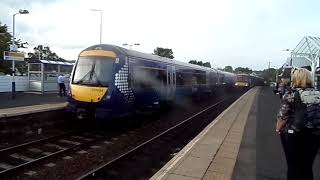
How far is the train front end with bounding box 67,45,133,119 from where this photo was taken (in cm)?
1455

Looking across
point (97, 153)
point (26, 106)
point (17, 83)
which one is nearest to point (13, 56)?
point (17, 83)

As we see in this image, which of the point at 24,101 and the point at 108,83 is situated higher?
the point at 108,83

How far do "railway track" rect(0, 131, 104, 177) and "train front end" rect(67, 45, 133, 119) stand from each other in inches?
32.6

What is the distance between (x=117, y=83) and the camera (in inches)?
582

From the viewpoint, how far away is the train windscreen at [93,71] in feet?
48.7

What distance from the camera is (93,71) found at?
15164 millimetres

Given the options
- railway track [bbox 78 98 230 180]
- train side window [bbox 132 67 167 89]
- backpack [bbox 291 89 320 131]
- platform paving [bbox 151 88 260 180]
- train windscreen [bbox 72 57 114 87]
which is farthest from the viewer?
train side window [bbox 132 67 167 89]

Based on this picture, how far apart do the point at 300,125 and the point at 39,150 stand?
8235mm

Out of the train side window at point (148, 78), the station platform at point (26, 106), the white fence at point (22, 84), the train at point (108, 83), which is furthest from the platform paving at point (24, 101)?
the train side window at point (148, 78)

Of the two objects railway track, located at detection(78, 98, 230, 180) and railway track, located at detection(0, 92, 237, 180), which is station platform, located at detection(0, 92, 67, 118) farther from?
railway track, located at detection(78, 98, 230, 180)

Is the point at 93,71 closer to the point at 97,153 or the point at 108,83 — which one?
the point at 108,83

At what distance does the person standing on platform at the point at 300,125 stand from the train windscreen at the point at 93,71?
10.5m

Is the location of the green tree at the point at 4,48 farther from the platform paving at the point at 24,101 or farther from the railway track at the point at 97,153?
the railway track at the point at 97,153

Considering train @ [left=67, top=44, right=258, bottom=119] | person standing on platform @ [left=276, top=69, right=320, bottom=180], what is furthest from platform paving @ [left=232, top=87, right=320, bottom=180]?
train @ [left=67, top=44, right=258, bottom=119]
